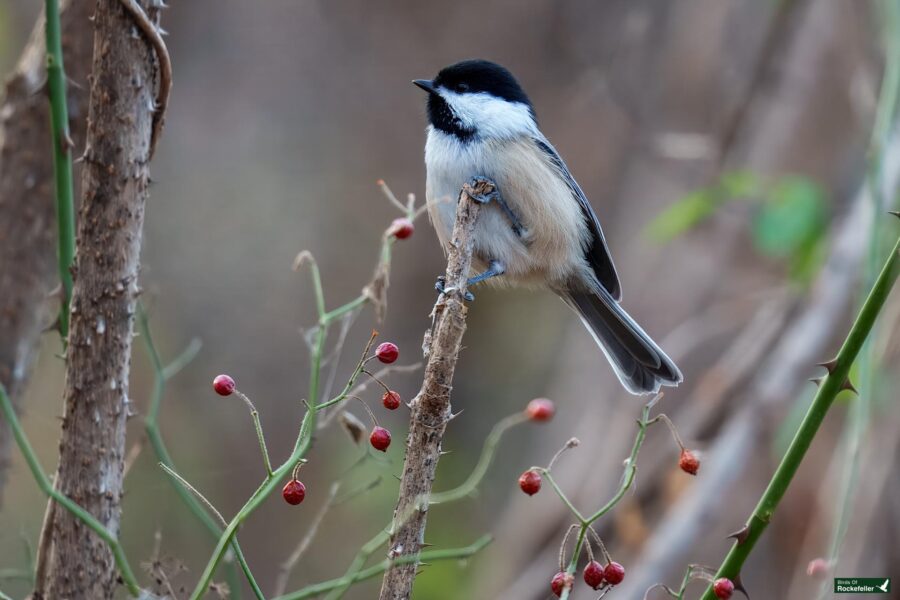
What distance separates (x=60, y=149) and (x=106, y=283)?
30 cm

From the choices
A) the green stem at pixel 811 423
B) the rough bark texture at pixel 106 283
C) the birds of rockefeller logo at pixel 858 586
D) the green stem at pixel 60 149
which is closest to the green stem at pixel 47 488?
the rough bark texture at pixel 106 283

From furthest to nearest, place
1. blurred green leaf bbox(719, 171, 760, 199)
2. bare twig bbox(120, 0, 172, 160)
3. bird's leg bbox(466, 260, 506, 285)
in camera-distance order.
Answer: blurred green leaf bbox(719, 171, 760, 199) → bird's leg bbox(466, 260, 506, 285) → bare twig bbox(120, 0, 172, 160)

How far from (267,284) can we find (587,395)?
91.3 inches

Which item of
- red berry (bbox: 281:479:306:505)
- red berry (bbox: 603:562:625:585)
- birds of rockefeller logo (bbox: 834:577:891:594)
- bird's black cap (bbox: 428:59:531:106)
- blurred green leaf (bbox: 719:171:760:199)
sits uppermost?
bird's black cap (bbox: 428:59:531:106)

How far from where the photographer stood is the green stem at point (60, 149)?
1.82 metres

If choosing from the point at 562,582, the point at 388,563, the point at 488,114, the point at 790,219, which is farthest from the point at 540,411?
the point at 790,219

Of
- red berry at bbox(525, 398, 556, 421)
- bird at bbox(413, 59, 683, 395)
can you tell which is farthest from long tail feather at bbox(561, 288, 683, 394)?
red berry at bbox(525, 398, 556, 421)

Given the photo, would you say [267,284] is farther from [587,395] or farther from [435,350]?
[435,350]

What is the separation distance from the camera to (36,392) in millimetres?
5301

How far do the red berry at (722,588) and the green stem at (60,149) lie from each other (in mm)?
1377

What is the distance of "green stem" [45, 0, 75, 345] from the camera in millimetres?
1818

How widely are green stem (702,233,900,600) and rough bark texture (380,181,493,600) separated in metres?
0.47

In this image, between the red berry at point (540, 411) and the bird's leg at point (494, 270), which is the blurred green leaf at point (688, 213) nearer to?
the bird's leg at point (494, 270)

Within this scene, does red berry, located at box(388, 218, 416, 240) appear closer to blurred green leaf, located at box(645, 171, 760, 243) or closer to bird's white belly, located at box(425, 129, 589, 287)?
bird's white belly, located at box(425, 129, 589, 287)
